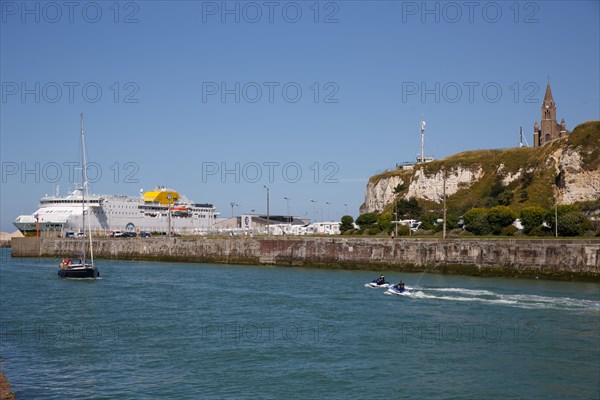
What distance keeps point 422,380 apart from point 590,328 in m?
12.1

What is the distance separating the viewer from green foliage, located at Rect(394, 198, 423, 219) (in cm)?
9969

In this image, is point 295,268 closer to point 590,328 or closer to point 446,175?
point 590,328

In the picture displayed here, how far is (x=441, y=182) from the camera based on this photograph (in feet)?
360

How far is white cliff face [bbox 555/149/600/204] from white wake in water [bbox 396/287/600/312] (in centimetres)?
4868

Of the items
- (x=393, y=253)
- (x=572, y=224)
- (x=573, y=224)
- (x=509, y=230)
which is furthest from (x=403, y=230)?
(x=573, y=224)

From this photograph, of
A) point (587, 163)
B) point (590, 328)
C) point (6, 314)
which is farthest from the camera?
point (587, 163)

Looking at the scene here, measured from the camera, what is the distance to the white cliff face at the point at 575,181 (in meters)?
83.0

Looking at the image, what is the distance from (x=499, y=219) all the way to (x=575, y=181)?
19396mm

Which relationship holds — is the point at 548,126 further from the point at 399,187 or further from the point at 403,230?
the point at 403,230

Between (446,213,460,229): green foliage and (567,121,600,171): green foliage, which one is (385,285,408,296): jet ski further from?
(567,121,600,171): green foliage

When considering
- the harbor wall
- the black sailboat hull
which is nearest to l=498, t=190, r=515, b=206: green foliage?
the harbor wall

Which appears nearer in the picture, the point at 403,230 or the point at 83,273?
the point at 83,273

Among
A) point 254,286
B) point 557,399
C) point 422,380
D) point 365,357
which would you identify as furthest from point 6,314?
point 557,399

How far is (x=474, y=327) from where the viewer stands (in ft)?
99.0
